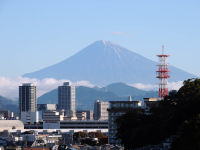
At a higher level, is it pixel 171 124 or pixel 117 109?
pixel 117 109

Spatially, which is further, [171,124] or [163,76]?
[163,76]

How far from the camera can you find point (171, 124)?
74.2 meters

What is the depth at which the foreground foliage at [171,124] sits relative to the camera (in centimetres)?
5947

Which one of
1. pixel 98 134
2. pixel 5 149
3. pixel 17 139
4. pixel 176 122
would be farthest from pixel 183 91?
pixel 98 134

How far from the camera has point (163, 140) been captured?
260ft

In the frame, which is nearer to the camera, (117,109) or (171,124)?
(171,124)

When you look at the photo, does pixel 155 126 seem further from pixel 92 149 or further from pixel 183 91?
pixel 92 149

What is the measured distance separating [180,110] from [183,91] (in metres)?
20.3

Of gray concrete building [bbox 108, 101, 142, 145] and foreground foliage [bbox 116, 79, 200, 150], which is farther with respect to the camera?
gray concrete building [bbox 108, 101, 142, 145]

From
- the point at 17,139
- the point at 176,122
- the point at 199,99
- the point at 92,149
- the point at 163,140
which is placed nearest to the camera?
the point at 199,99

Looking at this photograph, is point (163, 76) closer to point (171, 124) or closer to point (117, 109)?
point (117, 109)

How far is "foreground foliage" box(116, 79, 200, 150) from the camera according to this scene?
195 ft

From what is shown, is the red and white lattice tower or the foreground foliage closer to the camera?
the foreground foliage

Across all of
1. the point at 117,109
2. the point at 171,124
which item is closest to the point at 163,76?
the point at 117,109
